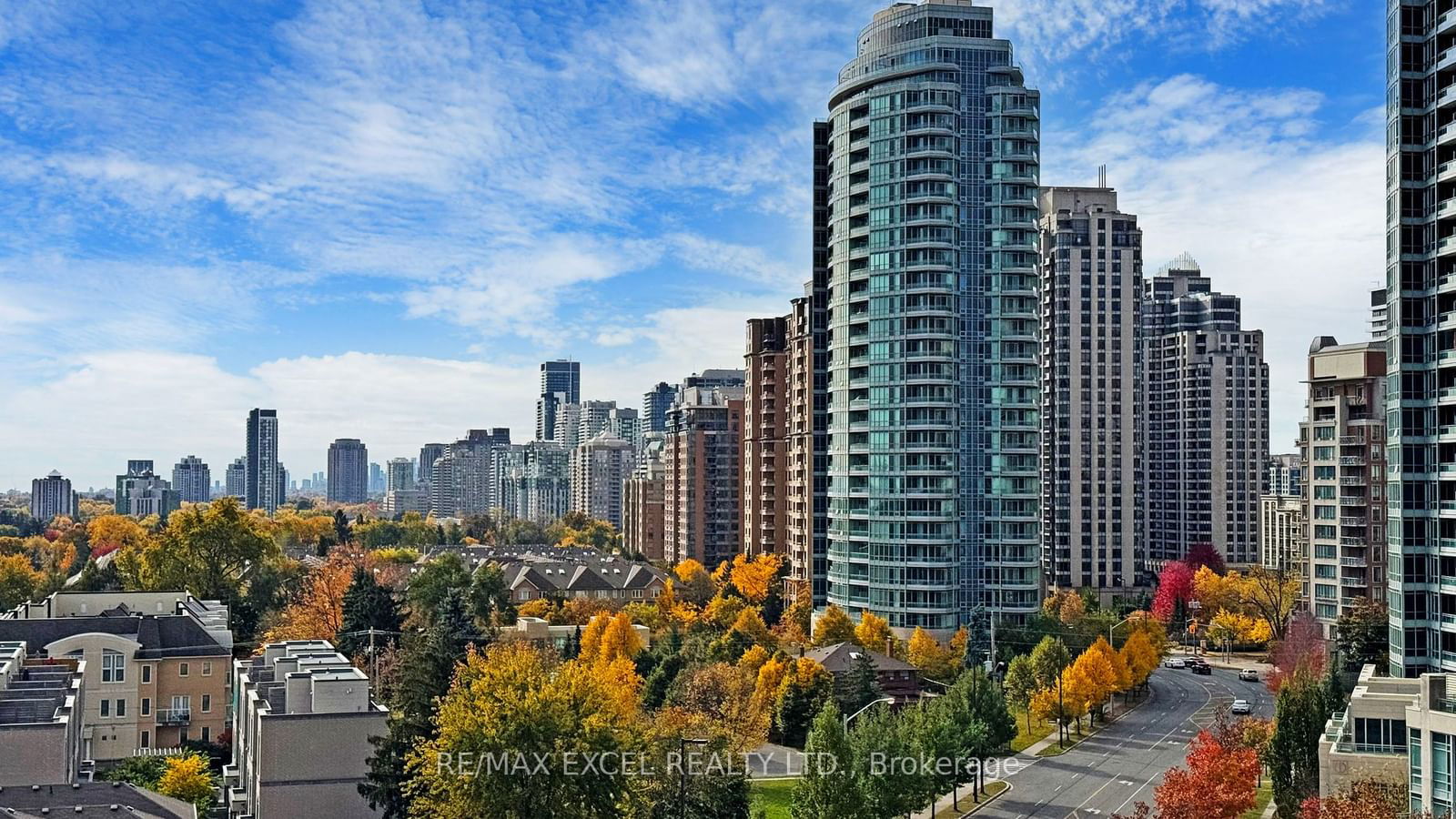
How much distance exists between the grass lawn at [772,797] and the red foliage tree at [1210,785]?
15.3 m

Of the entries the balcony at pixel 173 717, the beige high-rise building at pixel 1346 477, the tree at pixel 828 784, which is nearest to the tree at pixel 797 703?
the tree at pixel 828 784

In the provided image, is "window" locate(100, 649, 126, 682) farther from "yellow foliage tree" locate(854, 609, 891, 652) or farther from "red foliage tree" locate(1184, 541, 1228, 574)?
"red foliage tree" locate(1184, 541, 1228, 574)

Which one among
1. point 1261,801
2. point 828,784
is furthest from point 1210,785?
point 1261,801

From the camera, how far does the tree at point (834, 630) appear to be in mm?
85375

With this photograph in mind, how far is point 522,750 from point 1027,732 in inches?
1695

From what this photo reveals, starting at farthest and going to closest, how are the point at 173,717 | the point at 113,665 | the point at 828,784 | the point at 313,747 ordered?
1. the point at 173,717
2. the point at 113,665
3. the point at 313,747
4. the point at 828,784

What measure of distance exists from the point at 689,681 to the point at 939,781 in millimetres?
16920

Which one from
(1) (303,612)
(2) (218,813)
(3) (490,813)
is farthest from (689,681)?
(1) (303,612)

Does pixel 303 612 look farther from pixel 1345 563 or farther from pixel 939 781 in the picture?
pixel 1345 563

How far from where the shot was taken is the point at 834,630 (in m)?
85.6

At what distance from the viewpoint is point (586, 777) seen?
4003cm

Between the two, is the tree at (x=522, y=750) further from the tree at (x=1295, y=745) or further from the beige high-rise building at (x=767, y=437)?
the beige high-rise building at (x=767, y=437)

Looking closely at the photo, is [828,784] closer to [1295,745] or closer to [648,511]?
[1295,745]

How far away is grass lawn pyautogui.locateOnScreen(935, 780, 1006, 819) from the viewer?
5694 cm
